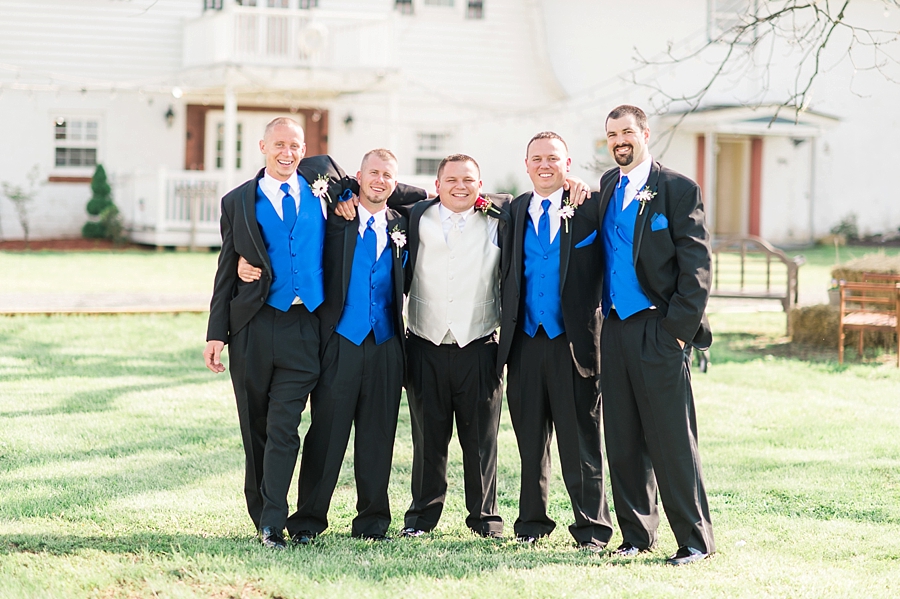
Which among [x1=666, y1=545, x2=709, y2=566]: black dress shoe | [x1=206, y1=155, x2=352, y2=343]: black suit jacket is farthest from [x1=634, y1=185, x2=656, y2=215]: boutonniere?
[x1=666, y1=545, x2=709, y2=566]: black dress shoe

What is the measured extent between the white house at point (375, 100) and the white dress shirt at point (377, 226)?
1305 centimetres

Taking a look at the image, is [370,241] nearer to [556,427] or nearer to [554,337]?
[554,337]

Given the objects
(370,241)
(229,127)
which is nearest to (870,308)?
(370,241)

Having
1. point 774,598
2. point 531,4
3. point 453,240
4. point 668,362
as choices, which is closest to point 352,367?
point 453,240

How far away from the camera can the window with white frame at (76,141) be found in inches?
790

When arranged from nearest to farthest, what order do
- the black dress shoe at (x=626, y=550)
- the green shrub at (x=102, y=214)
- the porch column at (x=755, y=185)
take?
the black dress shoe at (x=626, y=550) < the green shrub at (x=102, y=214) < the porch column at (x=755, y=185)

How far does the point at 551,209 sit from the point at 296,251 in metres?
1.22

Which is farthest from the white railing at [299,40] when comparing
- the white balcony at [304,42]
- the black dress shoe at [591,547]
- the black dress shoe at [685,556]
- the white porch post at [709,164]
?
the black dress shoe at [685,556]

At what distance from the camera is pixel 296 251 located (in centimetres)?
484

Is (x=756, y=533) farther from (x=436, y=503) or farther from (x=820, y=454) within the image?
(x=820, y=454)

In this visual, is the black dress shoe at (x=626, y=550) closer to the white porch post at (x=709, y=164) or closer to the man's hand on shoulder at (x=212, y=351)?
the man's hand on shoulder at (x=212, y=351)

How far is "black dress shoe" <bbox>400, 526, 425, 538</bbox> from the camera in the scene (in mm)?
5098

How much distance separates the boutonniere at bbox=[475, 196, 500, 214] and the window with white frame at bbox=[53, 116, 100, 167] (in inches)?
670

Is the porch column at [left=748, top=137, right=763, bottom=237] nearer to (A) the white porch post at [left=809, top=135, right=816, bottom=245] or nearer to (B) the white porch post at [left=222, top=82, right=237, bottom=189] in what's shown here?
(A) the white porch post at [left=809, top=135, right=816, bottom=245]
